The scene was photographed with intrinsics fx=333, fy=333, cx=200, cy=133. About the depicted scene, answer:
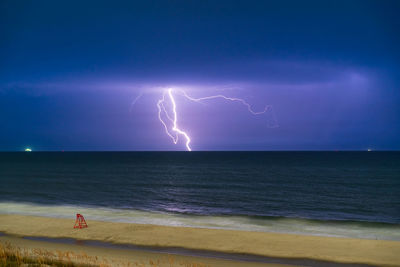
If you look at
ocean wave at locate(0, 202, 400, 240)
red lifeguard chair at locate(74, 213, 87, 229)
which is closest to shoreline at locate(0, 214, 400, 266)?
red lifeguard chair at locate(74, 213, 87, 229)

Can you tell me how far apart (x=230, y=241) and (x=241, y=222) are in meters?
8.23

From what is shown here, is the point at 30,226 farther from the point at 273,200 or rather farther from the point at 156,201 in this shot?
the point at 273,200

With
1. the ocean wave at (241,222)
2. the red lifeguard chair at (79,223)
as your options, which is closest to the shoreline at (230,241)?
the red lifeguard chair at (79,223)

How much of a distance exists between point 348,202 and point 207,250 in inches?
1033

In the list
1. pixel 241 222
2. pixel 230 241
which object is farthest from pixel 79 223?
pixel 241 222

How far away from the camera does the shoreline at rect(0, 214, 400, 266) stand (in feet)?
52.5

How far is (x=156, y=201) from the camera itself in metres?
38.1

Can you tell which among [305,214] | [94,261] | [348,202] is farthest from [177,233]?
[348,202]

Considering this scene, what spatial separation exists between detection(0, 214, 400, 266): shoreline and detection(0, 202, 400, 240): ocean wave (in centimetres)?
293

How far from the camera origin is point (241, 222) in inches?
1042

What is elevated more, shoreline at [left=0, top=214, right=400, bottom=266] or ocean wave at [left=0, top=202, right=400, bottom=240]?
shoreline at [left=0, top=214, right=400, bottom=266]

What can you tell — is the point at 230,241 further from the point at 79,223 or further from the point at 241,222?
the point at 79,223

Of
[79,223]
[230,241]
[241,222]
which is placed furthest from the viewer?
[241,222]

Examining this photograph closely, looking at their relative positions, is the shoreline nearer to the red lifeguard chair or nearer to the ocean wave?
the red lifeguard chair
